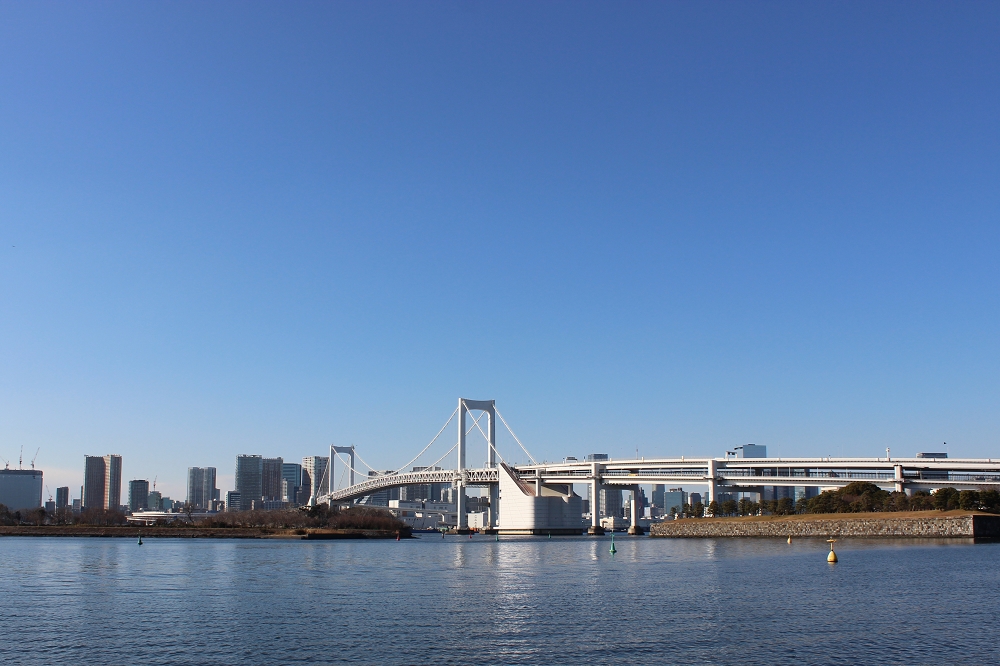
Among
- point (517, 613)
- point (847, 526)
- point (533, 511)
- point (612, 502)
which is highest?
point (517, 613)

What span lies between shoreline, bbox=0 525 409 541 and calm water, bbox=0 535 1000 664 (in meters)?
48.0

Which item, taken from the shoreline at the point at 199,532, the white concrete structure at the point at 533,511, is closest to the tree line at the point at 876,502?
the white concrete structure at the point at 533,511

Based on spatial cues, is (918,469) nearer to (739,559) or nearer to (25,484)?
(739,559)

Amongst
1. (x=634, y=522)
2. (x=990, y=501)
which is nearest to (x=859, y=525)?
(x=990, y=501)

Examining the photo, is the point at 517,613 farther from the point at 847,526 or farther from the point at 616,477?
the point at 616,477

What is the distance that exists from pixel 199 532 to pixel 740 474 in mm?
61097

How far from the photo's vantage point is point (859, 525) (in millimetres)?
64125

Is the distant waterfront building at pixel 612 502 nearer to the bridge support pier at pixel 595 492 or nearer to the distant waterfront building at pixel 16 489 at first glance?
the bridge support pier at pixel 595 492

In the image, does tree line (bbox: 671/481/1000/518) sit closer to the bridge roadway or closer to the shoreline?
the bridge roadway

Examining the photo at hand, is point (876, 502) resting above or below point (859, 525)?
above

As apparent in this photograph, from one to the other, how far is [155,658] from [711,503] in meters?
80.3

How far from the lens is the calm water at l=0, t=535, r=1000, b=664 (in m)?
17.8

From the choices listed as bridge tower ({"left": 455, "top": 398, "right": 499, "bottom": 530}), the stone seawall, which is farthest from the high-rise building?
the stone seawall

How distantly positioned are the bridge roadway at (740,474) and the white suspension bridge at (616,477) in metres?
0.08
